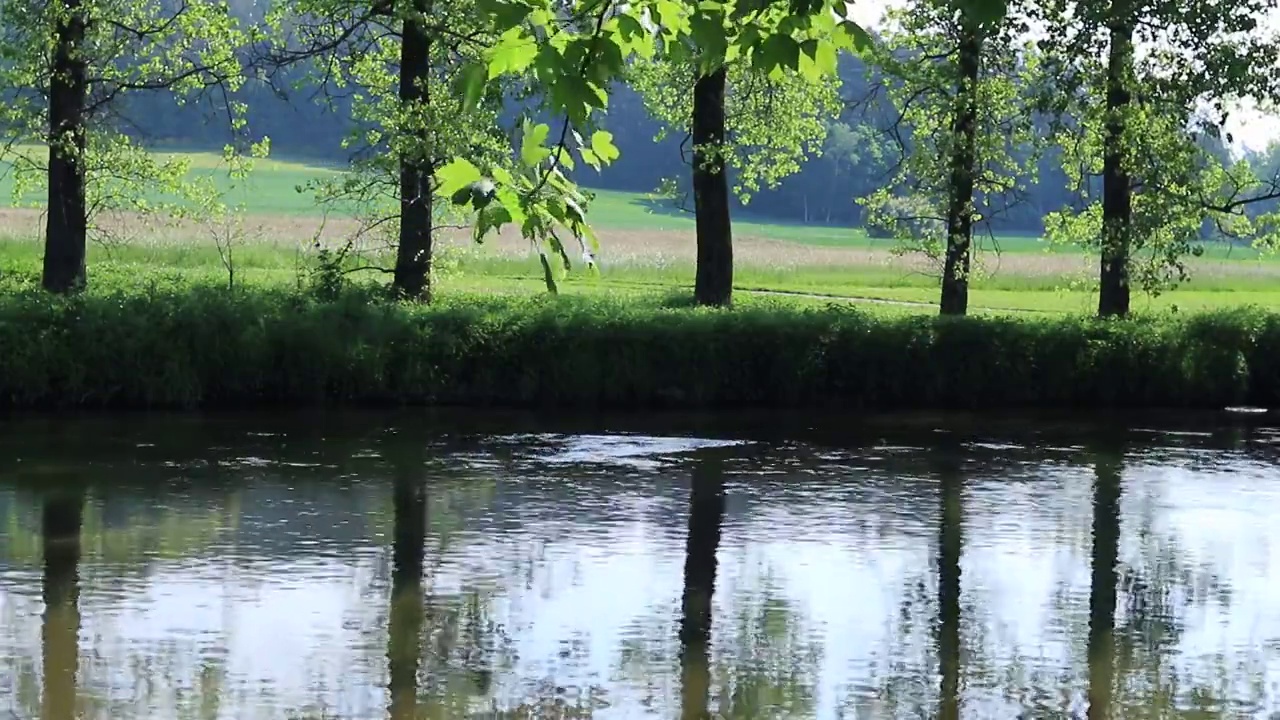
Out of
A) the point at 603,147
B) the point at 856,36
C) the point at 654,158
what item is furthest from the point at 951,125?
the point at 654,158

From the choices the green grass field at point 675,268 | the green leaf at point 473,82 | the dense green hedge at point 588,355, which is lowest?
the dense green hedge at point 588,355

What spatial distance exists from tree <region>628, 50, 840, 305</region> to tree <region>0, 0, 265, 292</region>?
20.3 ft

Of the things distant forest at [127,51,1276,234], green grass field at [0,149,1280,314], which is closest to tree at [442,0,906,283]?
green grass field at [0,149,1280,314]

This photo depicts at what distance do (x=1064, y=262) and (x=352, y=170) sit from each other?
28170mm

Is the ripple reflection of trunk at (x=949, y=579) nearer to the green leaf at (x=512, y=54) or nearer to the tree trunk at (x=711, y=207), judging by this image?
the green leaf at (x=512, y=54)

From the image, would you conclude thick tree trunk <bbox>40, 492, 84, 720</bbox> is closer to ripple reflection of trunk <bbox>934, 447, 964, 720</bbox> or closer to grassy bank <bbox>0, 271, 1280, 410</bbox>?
ripple reflection of trunk <bbox>934, 447, 964, 720</bbox>

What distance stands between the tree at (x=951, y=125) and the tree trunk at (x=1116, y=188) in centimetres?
123

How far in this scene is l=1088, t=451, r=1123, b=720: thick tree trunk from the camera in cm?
886

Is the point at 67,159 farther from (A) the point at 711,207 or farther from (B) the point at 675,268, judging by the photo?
(B) the point at 675,268

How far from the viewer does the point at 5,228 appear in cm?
3859

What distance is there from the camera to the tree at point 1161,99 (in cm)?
2233

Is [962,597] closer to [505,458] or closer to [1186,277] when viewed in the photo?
[505,458]

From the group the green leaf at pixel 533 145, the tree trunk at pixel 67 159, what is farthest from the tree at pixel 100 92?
the green leaf at pixel 533 145

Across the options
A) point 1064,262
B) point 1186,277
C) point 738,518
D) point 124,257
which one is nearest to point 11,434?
point 738,518
